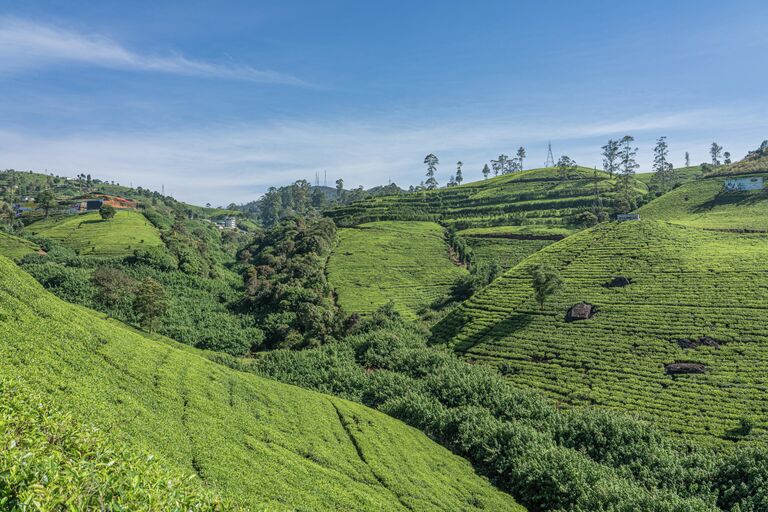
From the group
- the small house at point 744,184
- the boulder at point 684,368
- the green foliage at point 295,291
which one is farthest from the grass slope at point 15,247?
the small house at point 744,184

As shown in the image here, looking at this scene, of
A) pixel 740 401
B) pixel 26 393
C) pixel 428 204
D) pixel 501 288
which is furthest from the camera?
pixel 428 204

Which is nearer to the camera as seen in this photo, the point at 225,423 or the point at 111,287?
the point at 225,423

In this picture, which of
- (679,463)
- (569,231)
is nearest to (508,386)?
(679,463)

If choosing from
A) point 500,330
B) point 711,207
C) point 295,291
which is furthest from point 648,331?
point 711,207

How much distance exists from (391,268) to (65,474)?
10189 cm

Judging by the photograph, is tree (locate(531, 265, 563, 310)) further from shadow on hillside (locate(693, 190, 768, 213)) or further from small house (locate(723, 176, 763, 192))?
small house (locate(723, 176, 763, 192))

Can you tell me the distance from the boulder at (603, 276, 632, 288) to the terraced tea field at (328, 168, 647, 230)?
61.9 m

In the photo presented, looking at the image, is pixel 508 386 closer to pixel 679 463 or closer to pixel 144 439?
pixel 679 463

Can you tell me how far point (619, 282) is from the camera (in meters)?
70.9

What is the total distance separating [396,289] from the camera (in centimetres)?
9888

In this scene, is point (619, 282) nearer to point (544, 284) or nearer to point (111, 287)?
point (544, 284)

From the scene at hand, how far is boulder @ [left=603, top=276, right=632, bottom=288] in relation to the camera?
7062 centimetres

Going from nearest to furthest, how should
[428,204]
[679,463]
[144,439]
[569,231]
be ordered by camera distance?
[144,439]
[679,463]
[569,231]
[428,204]

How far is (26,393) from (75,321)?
58.0 feet
